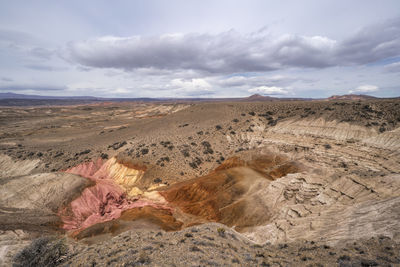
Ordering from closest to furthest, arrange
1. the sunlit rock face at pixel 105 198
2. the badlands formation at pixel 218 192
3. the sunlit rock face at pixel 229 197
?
1. the badlands formation at pixel 218 192
2. the sunlit rock face at pixel 229 197
3. the sunlit rock face at pixel 105 198

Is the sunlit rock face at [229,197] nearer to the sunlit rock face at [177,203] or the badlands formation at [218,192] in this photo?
the sunlit rock face at [177,203]

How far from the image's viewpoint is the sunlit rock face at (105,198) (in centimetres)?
1975

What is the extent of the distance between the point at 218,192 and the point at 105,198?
13.7 meters

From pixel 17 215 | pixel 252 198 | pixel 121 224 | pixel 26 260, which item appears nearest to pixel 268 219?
pixel 252 198

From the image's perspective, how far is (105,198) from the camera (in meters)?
23.4

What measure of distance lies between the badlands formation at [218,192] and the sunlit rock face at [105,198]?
14 cm

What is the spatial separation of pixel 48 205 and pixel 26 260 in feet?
41.5

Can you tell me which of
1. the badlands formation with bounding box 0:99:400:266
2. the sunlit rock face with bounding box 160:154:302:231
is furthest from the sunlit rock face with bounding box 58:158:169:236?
the sunlit rock face with bounding box 160:154:302:231

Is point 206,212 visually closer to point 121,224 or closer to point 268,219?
point 268,219

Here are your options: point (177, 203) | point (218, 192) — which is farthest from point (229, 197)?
point (177, 203)

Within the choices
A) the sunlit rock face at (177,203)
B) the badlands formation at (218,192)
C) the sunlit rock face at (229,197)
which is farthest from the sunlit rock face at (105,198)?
the sunlit rock face at (229,197)

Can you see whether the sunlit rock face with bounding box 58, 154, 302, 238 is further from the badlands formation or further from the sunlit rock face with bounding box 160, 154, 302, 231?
the badlands formation

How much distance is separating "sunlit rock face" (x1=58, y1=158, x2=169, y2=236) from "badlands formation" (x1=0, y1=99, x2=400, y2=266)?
0.14m

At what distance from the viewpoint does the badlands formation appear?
886 cm
